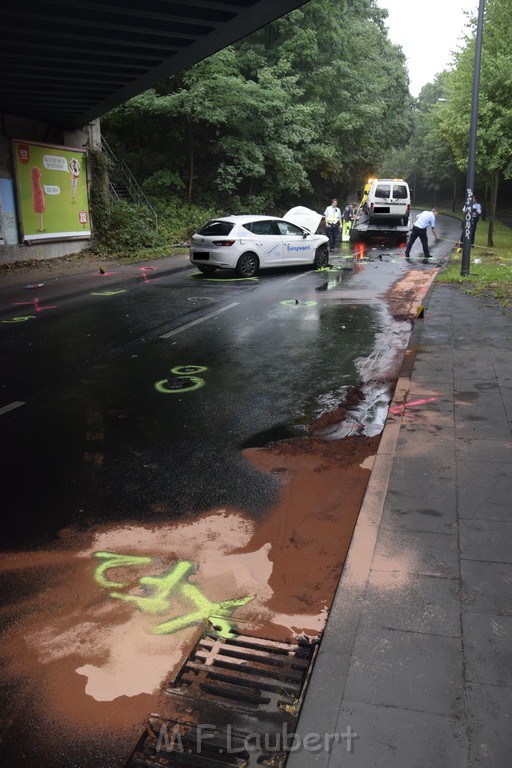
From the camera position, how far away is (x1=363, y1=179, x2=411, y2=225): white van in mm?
27844

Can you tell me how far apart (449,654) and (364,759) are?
727 millimetres

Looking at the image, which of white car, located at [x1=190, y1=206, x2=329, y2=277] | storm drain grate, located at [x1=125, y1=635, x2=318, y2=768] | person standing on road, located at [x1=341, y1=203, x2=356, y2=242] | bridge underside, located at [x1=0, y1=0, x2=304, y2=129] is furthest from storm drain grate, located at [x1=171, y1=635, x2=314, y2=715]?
person standing on road, located at [x1=341, y1=203, x2=356, y2=242]

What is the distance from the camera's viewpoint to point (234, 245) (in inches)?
650

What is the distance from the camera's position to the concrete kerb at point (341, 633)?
246 cm

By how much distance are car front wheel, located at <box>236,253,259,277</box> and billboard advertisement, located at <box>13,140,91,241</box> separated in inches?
279

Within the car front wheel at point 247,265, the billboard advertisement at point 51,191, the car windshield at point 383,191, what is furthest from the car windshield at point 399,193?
the billboard advertisement at point 51,191

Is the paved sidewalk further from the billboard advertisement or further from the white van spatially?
the white van

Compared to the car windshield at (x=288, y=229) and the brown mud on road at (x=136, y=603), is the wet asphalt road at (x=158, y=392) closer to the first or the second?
the brown mud on road at (x=136, y=603)

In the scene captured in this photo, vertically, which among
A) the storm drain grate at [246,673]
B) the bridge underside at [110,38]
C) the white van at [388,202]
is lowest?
the storm drain grate at [246,673]

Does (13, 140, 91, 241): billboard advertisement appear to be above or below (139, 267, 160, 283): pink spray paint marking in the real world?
above

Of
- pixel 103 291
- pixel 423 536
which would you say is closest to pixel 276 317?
pixel 103 291

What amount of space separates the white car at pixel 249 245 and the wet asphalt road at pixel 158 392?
2475mm

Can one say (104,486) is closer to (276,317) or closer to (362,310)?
(276,317)

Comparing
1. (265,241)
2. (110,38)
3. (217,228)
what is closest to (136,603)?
(110,38)
